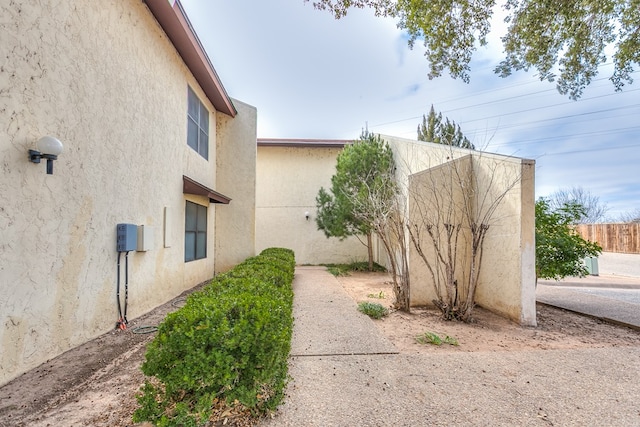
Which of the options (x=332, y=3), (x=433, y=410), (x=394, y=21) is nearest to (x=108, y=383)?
(x=433, y=410)

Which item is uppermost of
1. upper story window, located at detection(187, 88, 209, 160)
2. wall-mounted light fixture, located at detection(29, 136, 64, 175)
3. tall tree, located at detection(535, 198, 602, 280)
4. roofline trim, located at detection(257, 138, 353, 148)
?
roofline trim, located at detection(257, 138, 353, 148)

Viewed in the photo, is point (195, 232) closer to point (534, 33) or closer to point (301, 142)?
point (301, 142)

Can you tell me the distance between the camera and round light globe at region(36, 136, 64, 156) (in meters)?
3.25

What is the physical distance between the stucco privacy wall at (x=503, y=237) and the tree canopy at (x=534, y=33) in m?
2.05

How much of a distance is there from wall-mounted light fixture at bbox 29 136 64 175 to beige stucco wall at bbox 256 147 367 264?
10.7 metres

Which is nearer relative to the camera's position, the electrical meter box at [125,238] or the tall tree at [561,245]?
the electrical meter box at [125,238]

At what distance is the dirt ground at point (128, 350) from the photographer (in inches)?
99.8

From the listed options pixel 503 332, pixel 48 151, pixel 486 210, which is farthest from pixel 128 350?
pixel 486 210

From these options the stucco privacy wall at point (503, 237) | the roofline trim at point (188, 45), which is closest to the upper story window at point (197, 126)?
the roofline trim at point (188, 45)

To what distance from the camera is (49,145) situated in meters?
3.29

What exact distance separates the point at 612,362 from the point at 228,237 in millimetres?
9747

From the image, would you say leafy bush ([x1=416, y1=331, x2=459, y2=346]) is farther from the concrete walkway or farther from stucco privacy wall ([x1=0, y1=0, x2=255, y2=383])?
stucco privacy wall ([x1=0, y1=0, x2=255, y2=383])

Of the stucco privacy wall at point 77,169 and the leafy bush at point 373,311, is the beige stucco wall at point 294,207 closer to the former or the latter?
the stucco privacy wall at point 77,169

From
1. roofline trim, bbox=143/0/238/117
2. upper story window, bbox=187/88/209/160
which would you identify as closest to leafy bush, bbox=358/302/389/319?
upper story window, bbox=187/88/209/160
